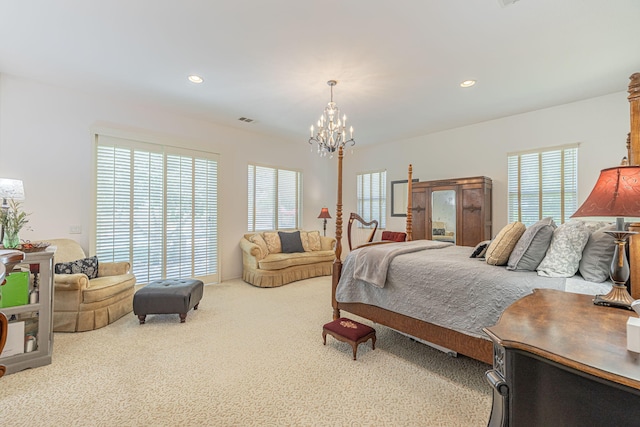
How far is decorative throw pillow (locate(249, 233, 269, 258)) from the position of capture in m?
5.17

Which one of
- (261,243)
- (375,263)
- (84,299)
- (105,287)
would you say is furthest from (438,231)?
(84,299)

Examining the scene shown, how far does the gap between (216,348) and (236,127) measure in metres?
4.09

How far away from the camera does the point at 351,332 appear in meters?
2.56

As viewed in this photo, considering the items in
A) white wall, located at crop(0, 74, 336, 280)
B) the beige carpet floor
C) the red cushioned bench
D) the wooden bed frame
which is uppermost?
white wall, located at crop(0, 74, 336, 280)

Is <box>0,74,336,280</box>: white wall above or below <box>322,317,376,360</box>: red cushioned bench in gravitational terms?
above

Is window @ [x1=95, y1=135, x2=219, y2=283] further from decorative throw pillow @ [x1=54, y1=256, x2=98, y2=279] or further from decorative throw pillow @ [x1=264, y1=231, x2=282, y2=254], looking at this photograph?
decorative throw pillow @ [x1=264, y1=231, x2=282, y2=254]

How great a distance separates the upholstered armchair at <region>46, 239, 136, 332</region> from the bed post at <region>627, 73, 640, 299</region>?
4.52m

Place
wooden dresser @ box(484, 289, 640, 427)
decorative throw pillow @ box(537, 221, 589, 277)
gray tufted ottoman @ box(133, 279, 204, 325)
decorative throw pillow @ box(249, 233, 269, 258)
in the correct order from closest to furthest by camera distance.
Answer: wooden dresser @ box(484, 289, 640, 427), decorative throw pillow @ box(537, 221, 589, 277), gray tufted ottoman @ box(133, 279, 204, 325), decorative throw pillow @ box(249, 233, 269, 258)

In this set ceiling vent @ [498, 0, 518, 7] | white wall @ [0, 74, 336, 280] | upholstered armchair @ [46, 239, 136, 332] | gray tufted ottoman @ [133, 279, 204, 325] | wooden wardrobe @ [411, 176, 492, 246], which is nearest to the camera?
ceiling vent @ [498, 0, 518, 7]

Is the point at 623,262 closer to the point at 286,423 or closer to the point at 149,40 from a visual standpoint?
the point at 286,423

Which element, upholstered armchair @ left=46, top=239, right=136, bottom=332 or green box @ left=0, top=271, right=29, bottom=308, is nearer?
green box @ left=0, top=271, right=29, bottom=308

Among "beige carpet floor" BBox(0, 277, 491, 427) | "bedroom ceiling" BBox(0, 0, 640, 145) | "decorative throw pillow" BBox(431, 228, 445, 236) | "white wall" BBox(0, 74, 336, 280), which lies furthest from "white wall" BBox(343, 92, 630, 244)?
"white wall" BBox(0, 74, 336, 280)

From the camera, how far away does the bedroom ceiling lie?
223 cm

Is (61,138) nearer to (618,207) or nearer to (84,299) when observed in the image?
(84,299)
